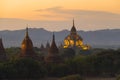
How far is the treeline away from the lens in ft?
250

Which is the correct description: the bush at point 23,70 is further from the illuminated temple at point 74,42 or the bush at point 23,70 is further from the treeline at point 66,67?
the illuminated temple at point 74,42

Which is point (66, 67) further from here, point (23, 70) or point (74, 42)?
point (74, 42)

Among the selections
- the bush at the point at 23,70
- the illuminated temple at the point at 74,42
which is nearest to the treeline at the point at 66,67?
the bush at the point at 23,70

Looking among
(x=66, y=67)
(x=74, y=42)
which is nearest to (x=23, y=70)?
(x=66, y=67)

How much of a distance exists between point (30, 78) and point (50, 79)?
3613mm

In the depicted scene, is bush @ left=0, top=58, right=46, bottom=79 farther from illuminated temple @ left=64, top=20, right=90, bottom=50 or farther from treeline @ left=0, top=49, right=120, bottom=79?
illuminated temple @ left=64, top=20, right=90, bottom=50

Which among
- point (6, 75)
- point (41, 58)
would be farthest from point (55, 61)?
point (6, 75)

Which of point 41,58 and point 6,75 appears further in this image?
point 41,58

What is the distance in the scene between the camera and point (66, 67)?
83.8m

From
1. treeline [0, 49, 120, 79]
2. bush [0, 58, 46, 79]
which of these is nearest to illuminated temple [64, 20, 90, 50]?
treeline [0, 49, 120, 79]

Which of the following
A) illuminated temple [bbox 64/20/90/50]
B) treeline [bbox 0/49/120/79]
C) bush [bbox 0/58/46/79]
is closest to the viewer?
bush [bbox 0/58/46/79]

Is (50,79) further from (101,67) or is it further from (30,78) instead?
(101,67)

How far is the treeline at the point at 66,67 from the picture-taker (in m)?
76.1

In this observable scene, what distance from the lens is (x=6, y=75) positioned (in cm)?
7538
